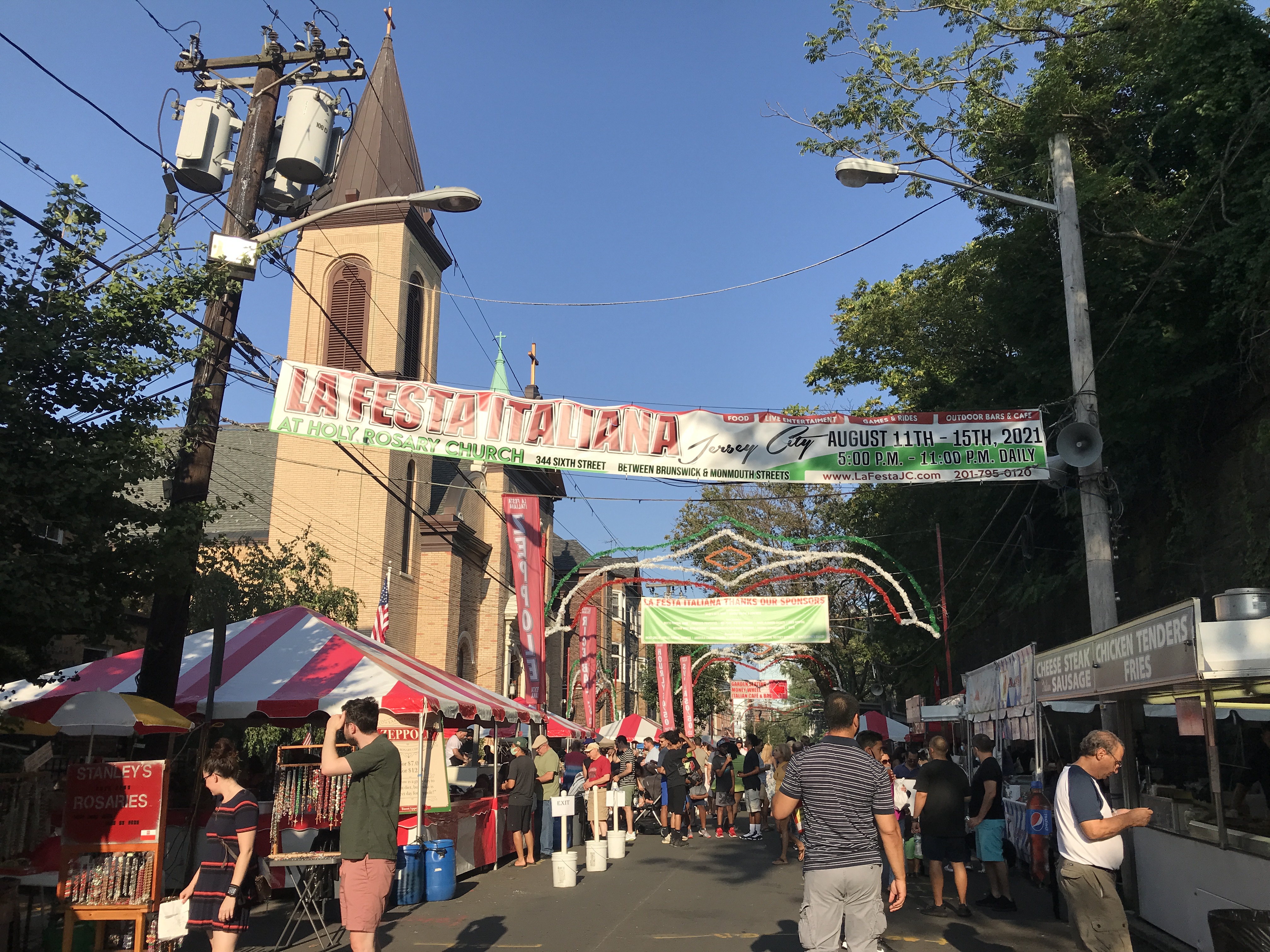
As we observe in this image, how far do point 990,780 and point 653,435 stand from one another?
5.65 m

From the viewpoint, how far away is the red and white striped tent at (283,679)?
38.1 feet

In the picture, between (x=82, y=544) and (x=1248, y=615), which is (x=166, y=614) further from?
(x=1248, y=615)

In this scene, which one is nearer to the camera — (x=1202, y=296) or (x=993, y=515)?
(x=1202, y=296)

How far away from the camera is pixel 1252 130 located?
424 inches

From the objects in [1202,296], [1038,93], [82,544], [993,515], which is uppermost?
[1038,93]

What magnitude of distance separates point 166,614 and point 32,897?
9.23ft

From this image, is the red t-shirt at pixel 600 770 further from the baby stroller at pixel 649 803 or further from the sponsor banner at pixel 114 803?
the sponsor banner at pixel 114 803

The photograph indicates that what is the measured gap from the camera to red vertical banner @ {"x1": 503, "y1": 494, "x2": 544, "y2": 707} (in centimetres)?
2230

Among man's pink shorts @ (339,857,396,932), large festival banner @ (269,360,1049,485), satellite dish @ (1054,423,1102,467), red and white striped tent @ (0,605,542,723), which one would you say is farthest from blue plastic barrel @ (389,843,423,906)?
satellite dish @ (1054,423,1102,467)

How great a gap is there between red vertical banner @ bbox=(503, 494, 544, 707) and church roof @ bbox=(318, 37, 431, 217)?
53.3ft

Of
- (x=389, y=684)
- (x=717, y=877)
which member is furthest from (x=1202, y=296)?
(x=389, y=684)

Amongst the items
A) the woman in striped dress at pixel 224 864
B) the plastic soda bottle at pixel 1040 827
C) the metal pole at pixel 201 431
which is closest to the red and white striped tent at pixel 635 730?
the plastic soda bottle at pixel 1040 827

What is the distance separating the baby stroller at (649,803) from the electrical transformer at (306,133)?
45.2 ft

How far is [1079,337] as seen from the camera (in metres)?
11.1
